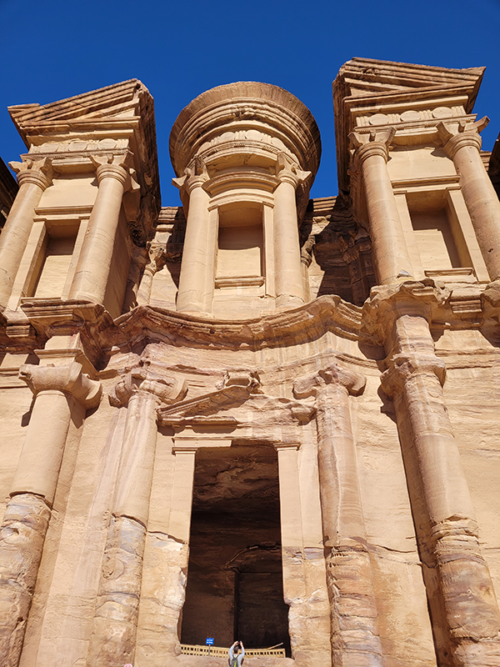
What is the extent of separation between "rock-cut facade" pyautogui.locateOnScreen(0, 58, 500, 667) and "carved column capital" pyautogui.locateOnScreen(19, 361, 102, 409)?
4 centimetres

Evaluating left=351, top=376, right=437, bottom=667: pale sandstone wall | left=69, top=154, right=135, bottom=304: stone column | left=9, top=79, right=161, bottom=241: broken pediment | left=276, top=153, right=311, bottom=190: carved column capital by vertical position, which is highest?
left=9, top=79, right=161, bottom=241: broken pediment

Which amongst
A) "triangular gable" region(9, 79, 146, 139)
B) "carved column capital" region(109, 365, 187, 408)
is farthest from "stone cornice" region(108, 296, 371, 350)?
"triangular gable" region(9, 79, 146, 139)

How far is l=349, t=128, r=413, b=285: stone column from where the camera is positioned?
36.1 ft

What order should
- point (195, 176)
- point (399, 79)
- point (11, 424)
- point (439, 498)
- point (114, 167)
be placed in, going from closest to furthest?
point (439, 498) → point (11, 424) → point (114, 167) → point (195, 176) → point (399, 79)

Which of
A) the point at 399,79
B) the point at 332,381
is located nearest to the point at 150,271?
the point at 332,381

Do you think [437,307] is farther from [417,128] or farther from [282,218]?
[417,128]

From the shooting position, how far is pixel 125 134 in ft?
48.1

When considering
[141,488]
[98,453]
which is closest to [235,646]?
[141,488]

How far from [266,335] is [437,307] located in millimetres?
3165

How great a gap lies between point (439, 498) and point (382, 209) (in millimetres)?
6622

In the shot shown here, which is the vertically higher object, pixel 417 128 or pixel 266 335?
pixel 417 128

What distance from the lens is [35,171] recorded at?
13938mm

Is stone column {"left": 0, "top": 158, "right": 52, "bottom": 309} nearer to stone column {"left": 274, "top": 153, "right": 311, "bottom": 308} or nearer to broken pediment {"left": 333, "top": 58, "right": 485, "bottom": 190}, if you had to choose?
stone column {"left": 274, "top": 153, "right": 311, "bottom": 308}

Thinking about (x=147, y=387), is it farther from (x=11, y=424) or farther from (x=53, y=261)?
(x=53, y=261)
